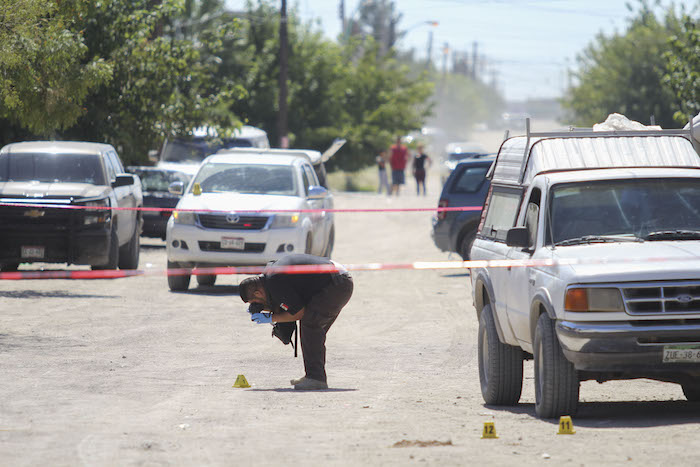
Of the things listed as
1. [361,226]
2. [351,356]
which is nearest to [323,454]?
[351,356]

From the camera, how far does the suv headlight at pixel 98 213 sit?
17.1 metres

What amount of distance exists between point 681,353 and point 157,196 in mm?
17712

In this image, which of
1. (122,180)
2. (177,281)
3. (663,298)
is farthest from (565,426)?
(122,180)

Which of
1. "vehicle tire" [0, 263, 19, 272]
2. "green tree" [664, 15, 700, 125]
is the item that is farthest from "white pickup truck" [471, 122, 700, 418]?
"green tree" [664, 15, 700, 125]

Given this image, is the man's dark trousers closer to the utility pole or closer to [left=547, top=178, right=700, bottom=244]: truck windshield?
[left=547, top=178, right=700, bottom=244]: truck windshield

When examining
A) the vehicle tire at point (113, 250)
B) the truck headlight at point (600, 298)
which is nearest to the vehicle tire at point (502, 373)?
the truck headlight at point (600, 298)

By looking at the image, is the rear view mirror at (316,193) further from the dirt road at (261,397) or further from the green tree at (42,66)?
the green tree at (42,66)

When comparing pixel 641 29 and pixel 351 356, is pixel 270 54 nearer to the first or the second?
pixel 641 29

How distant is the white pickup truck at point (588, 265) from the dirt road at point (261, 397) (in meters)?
0.39

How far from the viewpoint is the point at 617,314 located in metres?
7.71

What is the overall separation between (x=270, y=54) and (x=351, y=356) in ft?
114

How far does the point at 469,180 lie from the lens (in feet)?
66.4

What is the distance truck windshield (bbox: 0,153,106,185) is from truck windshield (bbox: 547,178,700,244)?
35.1 ft

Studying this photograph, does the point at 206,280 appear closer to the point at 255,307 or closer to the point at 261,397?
the point at 255,307
